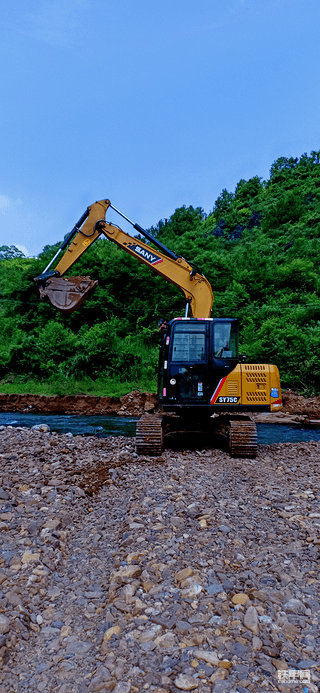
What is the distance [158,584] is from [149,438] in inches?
Result: 191

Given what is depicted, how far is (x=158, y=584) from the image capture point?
11.3ft

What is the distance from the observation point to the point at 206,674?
96.1 inches

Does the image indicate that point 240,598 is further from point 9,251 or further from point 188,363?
point 9,251

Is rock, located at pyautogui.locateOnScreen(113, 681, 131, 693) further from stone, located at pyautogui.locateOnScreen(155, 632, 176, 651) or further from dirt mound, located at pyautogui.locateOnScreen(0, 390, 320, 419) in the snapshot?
dirt mound, located at pyautogui.locateOnScreen(0, 390, 320, 419)

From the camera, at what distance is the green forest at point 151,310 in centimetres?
2328

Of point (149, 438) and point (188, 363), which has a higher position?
point (188, 363)

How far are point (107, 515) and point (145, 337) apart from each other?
887 inches

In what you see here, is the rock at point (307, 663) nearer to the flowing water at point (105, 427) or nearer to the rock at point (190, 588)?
the rock at point (190, 588)

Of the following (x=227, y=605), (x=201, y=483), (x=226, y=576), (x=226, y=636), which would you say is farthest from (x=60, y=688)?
(x=201, y=483)

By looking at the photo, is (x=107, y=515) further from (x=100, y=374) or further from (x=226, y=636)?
(x=100, y=374)

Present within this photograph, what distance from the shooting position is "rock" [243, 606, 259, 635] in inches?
111

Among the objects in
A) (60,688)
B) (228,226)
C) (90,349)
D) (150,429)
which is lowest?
(60,688)

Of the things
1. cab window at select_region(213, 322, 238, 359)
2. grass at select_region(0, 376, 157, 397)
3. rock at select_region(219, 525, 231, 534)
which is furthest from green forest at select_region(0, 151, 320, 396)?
rock at select_region(219, 525, 231, 534)

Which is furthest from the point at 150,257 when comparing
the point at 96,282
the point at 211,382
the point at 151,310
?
the point at 151,310
